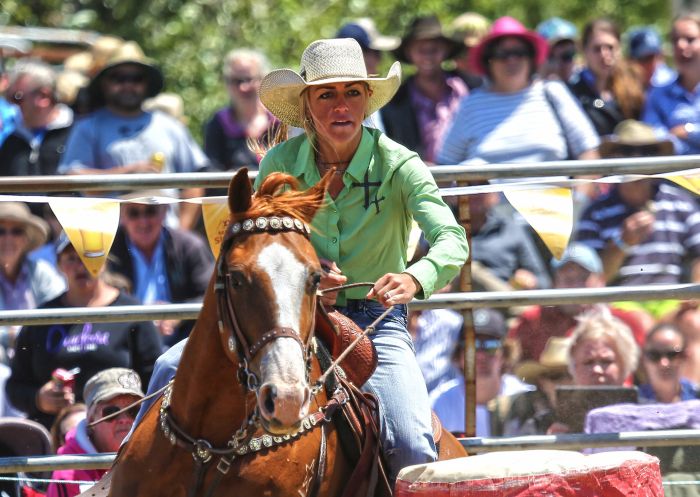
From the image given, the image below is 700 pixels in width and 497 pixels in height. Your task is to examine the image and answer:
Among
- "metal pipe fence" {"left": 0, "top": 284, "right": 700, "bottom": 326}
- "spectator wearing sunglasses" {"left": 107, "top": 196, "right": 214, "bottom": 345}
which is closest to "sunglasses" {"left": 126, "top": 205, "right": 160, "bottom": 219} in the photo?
"spectator wearing sunglasses" {"left": 107, "top": 196, "right": 214, "bottom": 345}

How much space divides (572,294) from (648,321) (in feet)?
10.1

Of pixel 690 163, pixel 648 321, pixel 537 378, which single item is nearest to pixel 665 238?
pixel 648 321

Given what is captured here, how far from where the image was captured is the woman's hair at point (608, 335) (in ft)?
26.1

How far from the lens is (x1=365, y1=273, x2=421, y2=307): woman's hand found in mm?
4684

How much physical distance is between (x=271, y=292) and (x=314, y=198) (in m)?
0.48

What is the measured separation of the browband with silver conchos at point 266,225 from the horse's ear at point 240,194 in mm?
53

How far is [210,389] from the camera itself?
475 cm

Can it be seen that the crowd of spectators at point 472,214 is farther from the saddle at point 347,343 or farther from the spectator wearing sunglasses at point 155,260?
the saddle at point 347,343

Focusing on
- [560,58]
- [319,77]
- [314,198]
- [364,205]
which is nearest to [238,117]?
[560,58]

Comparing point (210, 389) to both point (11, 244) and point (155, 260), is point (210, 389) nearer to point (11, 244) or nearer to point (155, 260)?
point (155, 260)

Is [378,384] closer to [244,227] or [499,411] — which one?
[244,227]

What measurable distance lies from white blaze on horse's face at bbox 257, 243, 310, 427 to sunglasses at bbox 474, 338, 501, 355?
4111 mm

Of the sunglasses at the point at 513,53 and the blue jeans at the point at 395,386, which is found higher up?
the sunglasses at the point at 513,53

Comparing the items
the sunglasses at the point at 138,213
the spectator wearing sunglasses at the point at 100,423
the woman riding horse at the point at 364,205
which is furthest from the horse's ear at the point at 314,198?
the sunglasses at the point at 138,213
